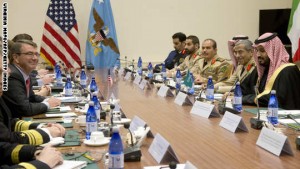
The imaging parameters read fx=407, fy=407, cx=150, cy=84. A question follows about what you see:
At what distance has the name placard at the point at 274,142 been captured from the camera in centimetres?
198

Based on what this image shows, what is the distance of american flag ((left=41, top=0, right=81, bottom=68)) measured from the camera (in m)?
7.54

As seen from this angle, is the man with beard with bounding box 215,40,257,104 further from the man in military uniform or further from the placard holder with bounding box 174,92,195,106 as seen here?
the placard holder with bounding box 174,92,195,106

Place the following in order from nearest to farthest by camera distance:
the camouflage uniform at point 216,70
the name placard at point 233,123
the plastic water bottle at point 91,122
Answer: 1. the plastic water bottle at point 91,122
2. the name placard at point 233,123
3. the camouflage uniform at point 216,70

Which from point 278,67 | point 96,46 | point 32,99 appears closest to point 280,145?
point 278,67

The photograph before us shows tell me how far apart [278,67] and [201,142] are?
1.69 meters

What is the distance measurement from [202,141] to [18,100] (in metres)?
1.50

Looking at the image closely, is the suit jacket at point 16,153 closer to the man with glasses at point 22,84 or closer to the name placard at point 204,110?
the man with glasses at point 22,84

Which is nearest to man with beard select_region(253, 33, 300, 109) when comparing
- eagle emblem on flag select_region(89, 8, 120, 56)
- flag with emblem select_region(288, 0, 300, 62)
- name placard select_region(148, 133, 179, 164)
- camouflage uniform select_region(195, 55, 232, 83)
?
camouflage uniform select_region(195, 55, 232, 83)

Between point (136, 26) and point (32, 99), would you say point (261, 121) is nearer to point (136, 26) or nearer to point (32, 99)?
point (32, 99)

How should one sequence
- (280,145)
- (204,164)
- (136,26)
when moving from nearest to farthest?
(204,164) → (280,145) → (136,26)

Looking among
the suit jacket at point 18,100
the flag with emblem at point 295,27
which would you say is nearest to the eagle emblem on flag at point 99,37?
the flag with emblem at point 295,27

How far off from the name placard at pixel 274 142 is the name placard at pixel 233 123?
0.31 m

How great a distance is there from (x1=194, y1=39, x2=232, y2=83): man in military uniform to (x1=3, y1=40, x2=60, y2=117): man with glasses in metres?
2.47

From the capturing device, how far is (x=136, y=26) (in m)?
8.06
